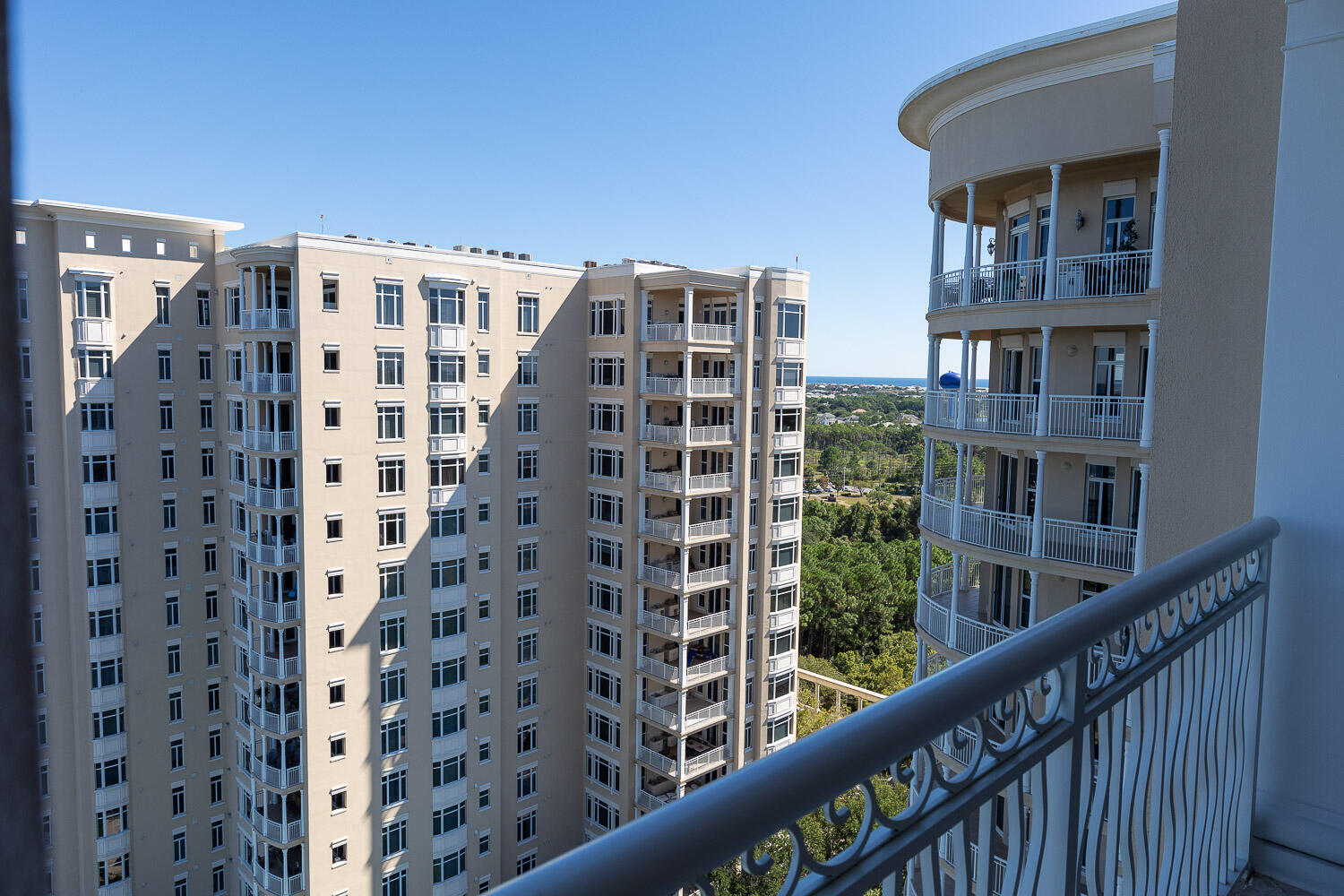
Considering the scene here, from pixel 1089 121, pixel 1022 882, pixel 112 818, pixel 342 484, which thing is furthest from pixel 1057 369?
pixel 112 818

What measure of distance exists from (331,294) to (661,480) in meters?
8.00

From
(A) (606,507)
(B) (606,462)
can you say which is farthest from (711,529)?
(B) (606,462)

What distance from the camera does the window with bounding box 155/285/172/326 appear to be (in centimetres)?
1816

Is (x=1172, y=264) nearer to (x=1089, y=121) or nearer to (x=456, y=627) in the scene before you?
(x=1089, y=121)

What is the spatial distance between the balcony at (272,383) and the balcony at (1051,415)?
40.1ft

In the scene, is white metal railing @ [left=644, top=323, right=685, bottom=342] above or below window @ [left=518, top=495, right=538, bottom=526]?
above

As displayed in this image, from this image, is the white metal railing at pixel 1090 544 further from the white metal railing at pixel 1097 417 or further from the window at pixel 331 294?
the window at pixel 331 294

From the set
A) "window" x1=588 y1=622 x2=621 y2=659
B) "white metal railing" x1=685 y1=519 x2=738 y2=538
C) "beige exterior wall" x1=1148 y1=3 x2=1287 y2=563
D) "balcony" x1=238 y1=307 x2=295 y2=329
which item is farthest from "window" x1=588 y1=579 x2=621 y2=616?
"beige exterior wall" x1=1148 y1=3 x2=1287 y2=563

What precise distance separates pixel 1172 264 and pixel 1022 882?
2732mm

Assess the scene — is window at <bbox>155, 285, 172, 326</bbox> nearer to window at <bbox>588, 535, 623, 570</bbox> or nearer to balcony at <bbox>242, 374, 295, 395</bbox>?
balcony at <bbox>242, 374, 295, 395</bbox>

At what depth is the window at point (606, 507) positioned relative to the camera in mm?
20141

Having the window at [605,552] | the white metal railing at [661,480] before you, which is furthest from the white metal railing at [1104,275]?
the window at [605,552]

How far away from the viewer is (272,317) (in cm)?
1636

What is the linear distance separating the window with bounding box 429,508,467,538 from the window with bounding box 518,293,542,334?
4.38 metres
